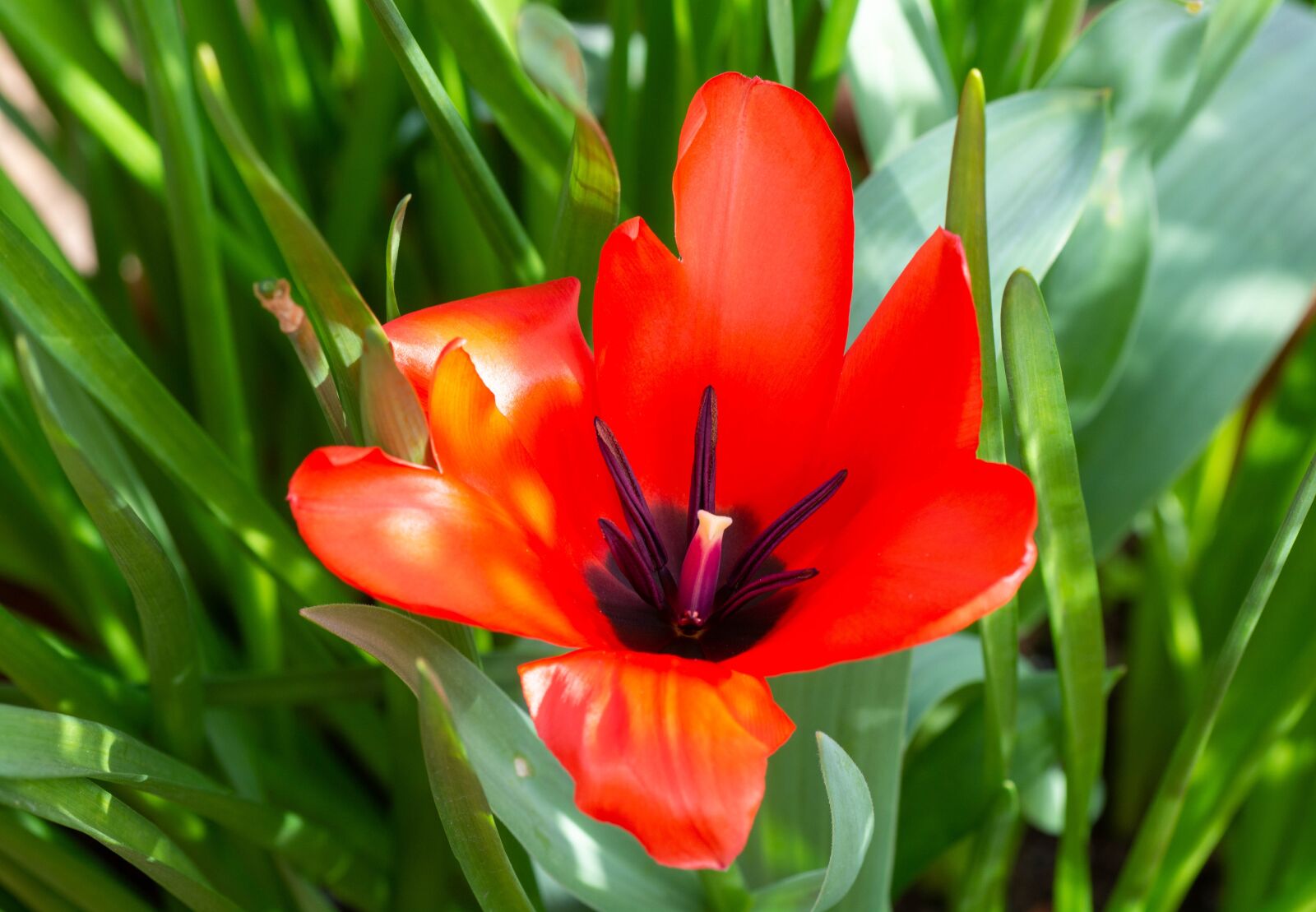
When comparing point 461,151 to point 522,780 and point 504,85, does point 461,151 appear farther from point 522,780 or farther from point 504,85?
point 522,780

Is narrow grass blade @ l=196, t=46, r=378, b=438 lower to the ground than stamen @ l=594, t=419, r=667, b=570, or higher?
higher

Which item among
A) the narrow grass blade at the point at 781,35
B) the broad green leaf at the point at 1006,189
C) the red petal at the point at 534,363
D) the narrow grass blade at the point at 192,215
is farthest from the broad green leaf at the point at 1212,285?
the narrow grass blade at the point at 192,215

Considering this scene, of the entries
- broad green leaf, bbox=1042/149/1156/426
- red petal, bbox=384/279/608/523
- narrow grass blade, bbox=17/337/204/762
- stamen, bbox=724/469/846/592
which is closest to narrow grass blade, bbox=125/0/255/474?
narrow grass blade, bbox=17/337/204/762

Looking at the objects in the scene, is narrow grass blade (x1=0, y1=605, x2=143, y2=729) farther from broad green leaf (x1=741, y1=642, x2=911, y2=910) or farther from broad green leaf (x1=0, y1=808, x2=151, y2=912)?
broad green leaf (x1=741, y1=642, x2=911, y2=910)

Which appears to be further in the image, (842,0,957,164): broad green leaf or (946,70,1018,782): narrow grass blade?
(842,0,957,164): broad green leaf

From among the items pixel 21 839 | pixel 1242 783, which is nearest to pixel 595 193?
pixel 21 839

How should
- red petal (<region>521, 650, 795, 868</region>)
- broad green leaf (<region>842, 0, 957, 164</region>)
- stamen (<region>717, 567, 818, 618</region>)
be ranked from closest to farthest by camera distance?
red petal (<region>521, 650, 795, 868</region>), stamen (<region>717, 567, 818, 618</region>), broad green leaf (<region>842, 0, 957, 164</region>)
